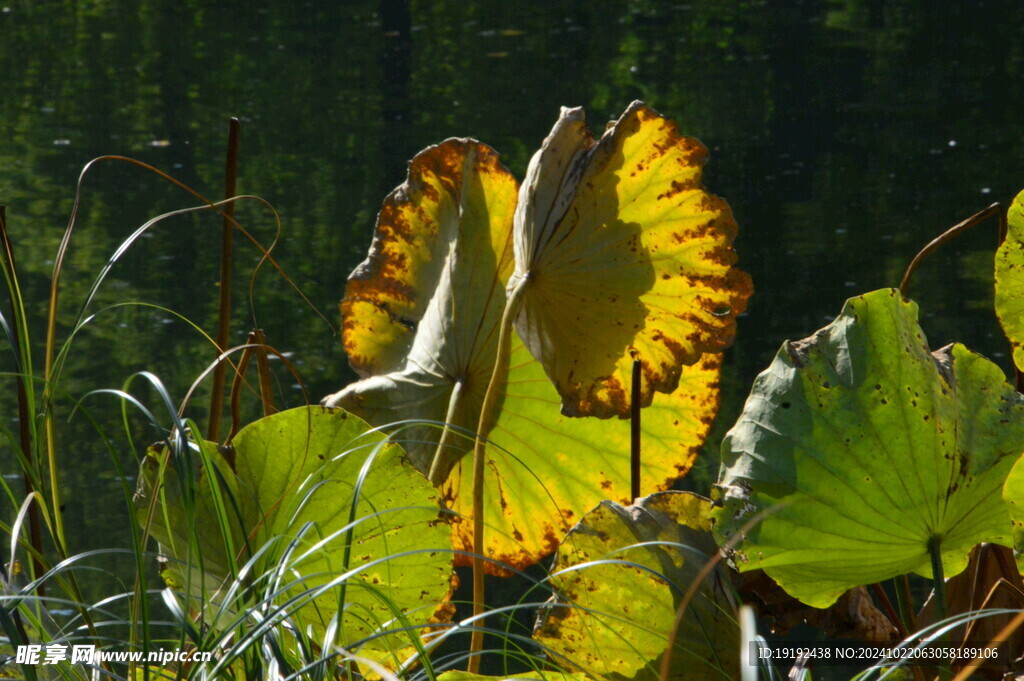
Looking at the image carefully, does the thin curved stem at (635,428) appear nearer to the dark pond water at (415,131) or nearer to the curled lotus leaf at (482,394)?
the curled lotus leaf at (482,394)

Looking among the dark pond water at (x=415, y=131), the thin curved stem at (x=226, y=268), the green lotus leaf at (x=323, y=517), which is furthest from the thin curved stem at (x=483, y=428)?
the dark pond water at (x=415, y=131)

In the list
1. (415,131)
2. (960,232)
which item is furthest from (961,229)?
(415,131)

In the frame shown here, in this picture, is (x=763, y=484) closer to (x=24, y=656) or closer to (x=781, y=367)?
(x=781, y=367)

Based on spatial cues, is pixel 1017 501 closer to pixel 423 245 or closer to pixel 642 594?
pixel 642 594

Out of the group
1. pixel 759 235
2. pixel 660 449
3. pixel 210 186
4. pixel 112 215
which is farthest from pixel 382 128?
pixel 660 449

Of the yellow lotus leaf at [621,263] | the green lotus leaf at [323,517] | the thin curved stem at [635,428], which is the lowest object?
the green lotus leaf at [323,517]
